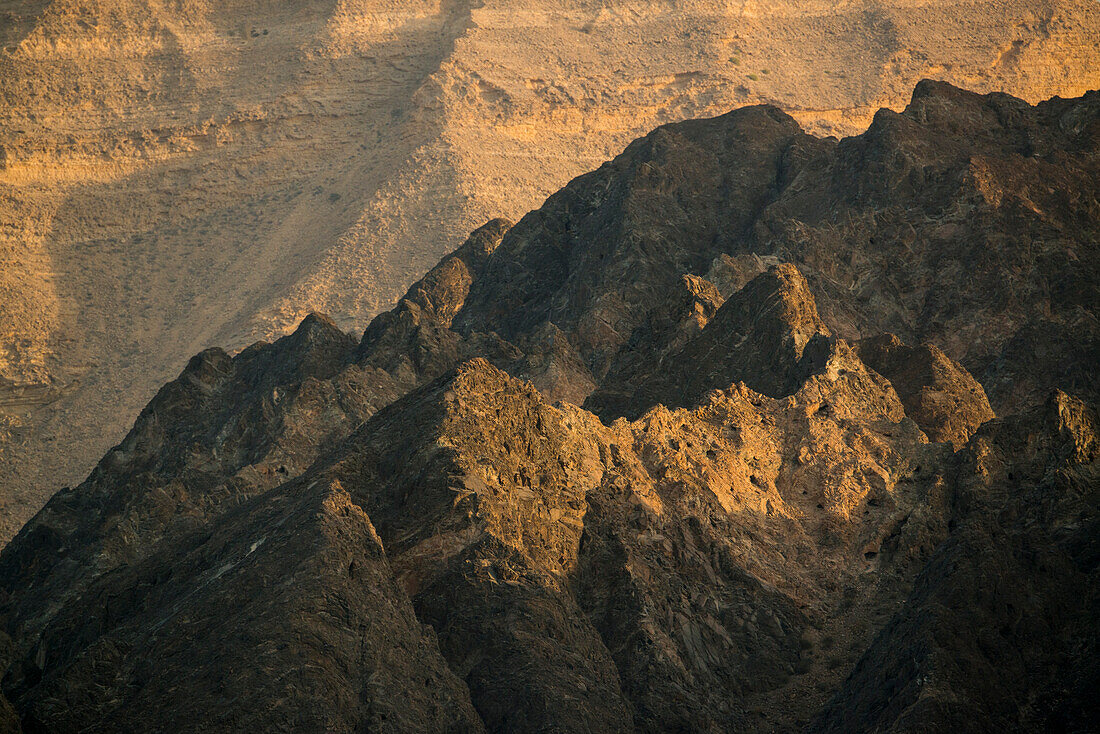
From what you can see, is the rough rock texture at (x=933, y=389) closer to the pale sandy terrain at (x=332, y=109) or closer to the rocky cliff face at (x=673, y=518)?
the rocky cliff face at (x=673, y=518)

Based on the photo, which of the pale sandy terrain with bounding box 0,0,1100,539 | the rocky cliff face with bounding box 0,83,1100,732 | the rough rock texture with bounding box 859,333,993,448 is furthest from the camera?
the pale sandy terrain with bounding box 0,0,1100,539

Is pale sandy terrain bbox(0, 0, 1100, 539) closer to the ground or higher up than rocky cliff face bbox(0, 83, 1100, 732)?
closer to the ground

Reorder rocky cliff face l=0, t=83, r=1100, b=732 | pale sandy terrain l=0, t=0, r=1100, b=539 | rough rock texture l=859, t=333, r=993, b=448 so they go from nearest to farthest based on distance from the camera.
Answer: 1. rocky cliff face l=0, t=83, r=1100, b=732
2. rough rock texture l=859, t=333, r=993, b=448
3. pale sandy terrain l=0, t=0, r=1100, b=539

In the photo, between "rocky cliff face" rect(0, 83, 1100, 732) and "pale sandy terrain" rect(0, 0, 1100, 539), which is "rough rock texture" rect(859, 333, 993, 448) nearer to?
"rocky cliff face" rect(0, 83, 1100, 732)

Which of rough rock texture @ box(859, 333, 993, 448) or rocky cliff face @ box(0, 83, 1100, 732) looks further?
rough rock texture @ box(859, 333, 993, 448)

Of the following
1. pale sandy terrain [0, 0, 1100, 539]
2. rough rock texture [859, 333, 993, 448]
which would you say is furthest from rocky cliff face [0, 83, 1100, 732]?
pale sandy terrain [0, 0, 1100, 539]

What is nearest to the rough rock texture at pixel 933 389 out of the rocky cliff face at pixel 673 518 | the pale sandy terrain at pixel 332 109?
the rocky cliff face at pixel 673 518

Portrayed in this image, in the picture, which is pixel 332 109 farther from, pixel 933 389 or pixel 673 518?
pixel 673 518
